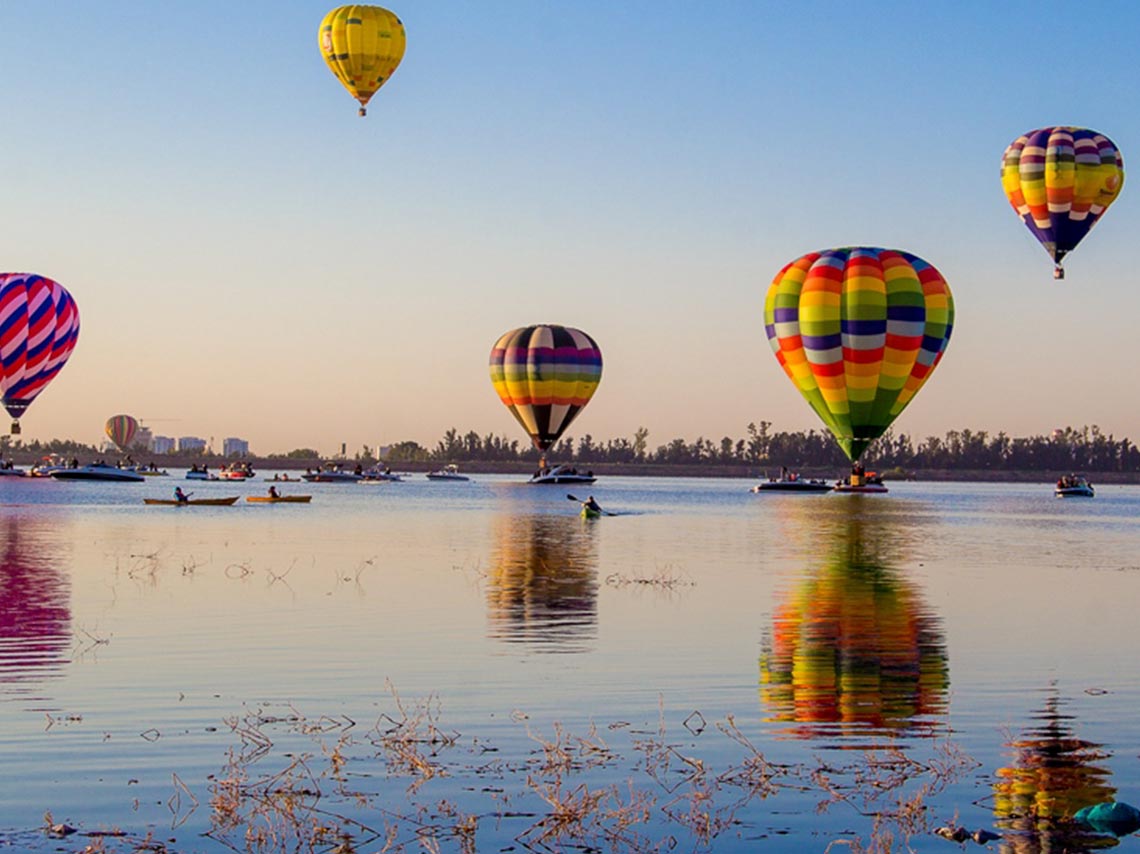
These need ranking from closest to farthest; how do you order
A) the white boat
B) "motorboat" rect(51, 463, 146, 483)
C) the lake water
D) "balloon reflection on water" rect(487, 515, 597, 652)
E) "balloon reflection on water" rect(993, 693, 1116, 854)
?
"balloon reflection on water" rect(993, 693, 1116, 854) → the lake water → "balloon reflection on water" rect(487, 515, 597, 652) → "motorboat" rect(51, 463, 146, 483) → the white boat

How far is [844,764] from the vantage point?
1633 cm

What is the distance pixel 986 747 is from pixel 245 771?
7752 millimetres

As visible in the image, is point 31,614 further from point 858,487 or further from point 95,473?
point 95,473

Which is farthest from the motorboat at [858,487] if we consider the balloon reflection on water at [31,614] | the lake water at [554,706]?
the balloon reflection on water at [31,614]

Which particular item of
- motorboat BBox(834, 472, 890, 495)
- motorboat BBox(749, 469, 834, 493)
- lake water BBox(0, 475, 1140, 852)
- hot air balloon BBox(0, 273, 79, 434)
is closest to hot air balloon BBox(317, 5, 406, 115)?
lake water BBox(0, 475, 1140, 852)

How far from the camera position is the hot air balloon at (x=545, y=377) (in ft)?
436

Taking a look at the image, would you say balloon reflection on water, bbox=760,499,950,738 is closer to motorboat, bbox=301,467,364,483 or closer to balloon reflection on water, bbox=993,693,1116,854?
balloon reflection on water, bbox=993,693,1116,854

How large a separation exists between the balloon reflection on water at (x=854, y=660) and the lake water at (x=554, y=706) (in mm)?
105

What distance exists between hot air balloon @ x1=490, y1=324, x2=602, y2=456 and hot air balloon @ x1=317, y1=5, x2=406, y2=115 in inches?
2033

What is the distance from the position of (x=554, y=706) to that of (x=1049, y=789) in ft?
22.5

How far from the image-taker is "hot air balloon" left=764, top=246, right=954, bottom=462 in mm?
86500

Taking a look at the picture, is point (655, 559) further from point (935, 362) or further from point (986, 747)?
point (935, 362)

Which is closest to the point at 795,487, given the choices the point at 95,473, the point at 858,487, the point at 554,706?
the point at 858,487

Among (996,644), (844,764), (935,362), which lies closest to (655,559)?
(996,644)
